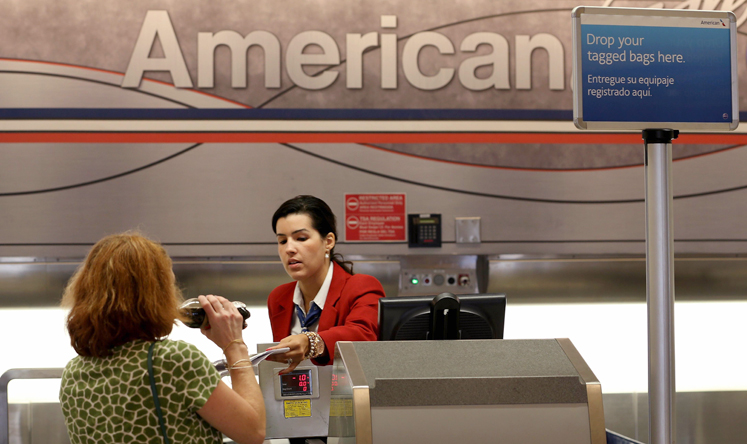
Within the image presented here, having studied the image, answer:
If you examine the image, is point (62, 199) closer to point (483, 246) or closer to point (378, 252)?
point (378, 252)

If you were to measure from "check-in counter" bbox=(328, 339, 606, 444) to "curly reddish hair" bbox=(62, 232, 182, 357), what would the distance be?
40 centimetres

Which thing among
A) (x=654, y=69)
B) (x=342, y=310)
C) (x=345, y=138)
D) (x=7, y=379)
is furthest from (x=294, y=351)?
(x=345, y=138)

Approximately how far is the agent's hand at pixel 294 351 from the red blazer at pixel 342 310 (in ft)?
0.55

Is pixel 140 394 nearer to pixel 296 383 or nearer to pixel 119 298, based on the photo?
pixel 119 298

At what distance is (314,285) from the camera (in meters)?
2.30

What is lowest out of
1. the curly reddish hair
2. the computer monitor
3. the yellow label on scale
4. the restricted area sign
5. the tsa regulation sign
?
the yellow label on scale

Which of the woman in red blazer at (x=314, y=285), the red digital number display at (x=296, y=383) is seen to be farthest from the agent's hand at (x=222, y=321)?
the woman in red blazer at (x=314, y=285)

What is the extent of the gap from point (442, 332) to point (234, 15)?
7.39ft

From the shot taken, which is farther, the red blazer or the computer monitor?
the red blazer

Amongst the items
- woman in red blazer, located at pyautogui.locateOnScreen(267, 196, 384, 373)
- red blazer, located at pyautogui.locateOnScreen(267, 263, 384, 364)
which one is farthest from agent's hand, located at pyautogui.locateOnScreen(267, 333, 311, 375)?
woman in red blazer, located at pyautogui.locateOnScreen(267, 196, 384, 373)

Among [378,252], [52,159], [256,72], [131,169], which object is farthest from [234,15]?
[378,252]

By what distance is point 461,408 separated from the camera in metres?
1.25

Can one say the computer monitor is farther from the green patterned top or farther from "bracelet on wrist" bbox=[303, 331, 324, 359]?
the green patterned top

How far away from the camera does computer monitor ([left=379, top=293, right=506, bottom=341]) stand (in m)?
1.72
